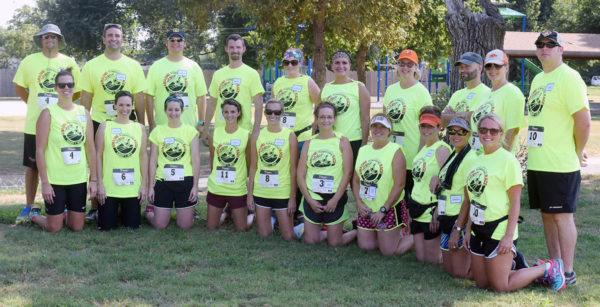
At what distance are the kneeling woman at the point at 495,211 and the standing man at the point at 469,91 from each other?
0.82 metres

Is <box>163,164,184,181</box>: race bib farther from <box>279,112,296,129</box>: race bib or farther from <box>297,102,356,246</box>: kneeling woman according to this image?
<box>297,102,356,246</box>: kneeling woman

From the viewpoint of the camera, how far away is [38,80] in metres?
6.60

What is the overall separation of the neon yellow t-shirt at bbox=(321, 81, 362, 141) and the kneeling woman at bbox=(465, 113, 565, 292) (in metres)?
1.86

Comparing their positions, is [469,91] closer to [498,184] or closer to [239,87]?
[498,184]

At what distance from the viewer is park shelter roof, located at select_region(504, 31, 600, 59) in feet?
88.3

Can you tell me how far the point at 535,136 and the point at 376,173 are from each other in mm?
1495

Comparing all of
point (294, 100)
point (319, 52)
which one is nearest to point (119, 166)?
point (294, 100)

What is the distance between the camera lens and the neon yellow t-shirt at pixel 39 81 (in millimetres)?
6562

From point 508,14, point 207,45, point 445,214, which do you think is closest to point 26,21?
point 207,45

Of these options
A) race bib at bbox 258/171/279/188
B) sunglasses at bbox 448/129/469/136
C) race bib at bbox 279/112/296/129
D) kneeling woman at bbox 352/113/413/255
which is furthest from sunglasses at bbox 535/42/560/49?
race bib at bbox 258/171/279/188

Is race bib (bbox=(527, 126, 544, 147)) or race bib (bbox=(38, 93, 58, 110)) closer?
race bib (bbox=(527, 126, 544, 147))

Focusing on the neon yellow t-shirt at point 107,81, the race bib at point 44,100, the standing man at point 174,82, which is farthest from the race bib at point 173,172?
the race bib at point 44,100

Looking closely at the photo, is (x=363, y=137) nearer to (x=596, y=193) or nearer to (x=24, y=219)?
(x=24, y=219)

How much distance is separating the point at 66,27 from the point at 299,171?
32252 mm
